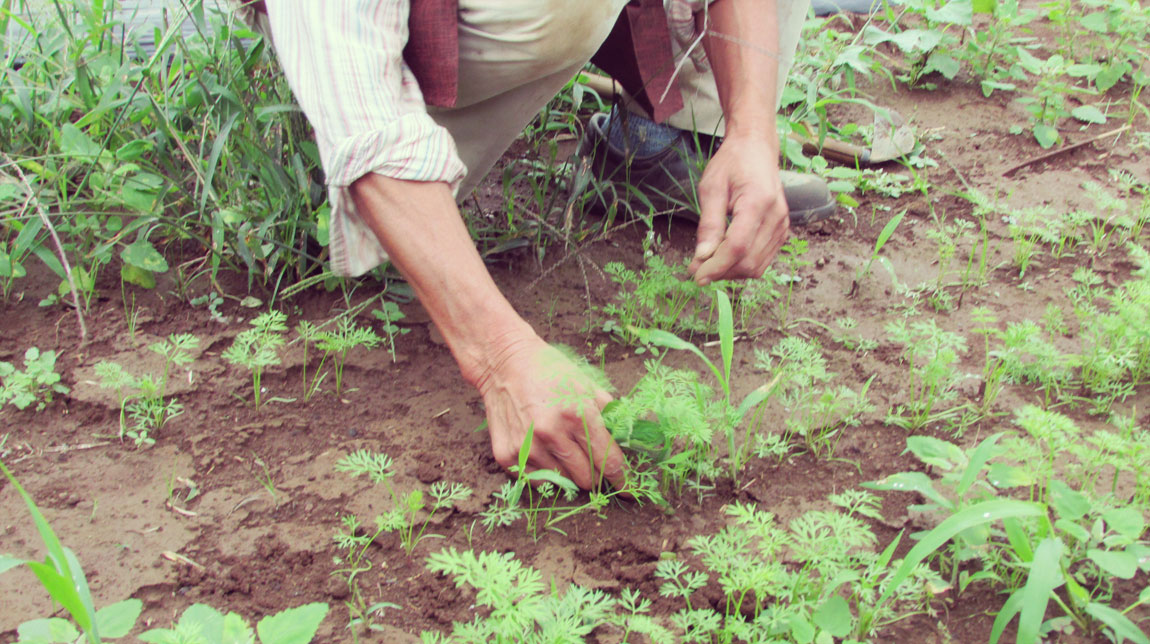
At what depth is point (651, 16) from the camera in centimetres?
233

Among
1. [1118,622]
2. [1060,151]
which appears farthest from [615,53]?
[1118,622]

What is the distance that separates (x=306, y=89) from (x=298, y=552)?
0.86 meters

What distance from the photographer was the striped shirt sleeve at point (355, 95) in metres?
1.64

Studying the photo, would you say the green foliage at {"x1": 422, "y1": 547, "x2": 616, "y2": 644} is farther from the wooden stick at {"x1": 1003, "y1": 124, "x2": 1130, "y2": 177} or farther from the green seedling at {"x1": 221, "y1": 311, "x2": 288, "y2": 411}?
the wooden stick at {"x1": 1003, "y1": 124, "x2": 1130, "y2": 177}

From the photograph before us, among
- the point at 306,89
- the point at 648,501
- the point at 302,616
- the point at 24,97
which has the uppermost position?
the point at 306,89

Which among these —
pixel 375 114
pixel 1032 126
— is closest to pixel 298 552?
pixel 375 114

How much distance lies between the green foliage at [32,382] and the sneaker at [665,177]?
4.38ft

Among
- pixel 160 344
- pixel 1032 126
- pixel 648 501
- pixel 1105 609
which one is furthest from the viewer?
pixel 1032 126

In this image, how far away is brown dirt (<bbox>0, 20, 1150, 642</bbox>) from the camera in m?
1.56

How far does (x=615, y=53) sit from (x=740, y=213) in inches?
32.7

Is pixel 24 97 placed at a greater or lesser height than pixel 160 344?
greater

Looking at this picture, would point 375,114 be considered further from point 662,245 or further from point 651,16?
point 662,245

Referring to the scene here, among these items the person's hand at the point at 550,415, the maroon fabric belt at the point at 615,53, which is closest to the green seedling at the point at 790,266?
the maroon fabric belt at the point at 615,53

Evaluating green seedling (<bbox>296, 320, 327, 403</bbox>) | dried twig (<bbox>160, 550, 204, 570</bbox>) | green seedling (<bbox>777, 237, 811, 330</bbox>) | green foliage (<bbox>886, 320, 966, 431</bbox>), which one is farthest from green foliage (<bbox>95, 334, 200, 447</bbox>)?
green foliage (<bbox>886, 320, 966, 431</bbox>)
